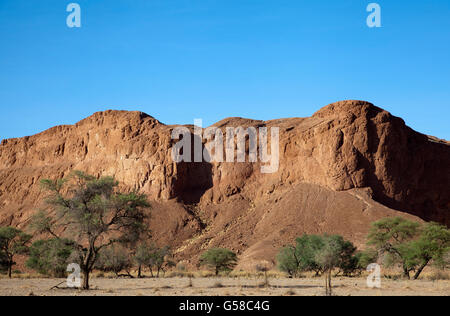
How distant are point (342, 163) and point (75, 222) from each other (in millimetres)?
59933

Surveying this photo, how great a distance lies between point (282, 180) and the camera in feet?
283

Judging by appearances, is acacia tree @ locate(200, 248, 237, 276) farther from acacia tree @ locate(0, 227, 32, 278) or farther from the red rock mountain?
acacia tree @ locate(0, 227, 32, 278)

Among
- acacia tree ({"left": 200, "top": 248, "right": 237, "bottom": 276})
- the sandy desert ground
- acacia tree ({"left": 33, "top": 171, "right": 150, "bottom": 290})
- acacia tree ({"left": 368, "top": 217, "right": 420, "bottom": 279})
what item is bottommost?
acacia tree ({"left": 200, "top": 248, "right": 237, "bottom": 276})

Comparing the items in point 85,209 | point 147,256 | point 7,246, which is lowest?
point 147,256

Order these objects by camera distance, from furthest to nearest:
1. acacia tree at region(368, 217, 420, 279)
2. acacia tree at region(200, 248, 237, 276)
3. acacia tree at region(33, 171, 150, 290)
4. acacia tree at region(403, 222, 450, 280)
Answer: acacia tree at region(200, 248, 237, 276)
acacia tree at region(368, 217, 420, 279)
acacia tree at region(403, 222, 450, 280)
acacia tree at region(33, 171, 150, 290)

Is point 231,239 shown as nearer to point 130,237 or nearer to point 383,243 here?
point 383,243

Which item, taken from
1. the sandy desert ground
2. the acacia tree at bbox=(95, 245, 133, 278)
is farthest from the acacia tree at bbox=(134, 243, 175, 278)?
the sandy desert ground

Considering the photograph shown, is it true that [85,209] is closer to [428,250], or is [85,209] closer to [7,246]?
[428,250]

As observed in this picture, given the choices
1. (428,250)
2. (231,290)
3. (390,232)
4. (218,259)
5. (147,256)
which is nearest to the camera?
(231,290)

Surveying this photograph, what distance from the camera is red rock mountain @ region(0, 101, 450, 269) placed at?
73875 millimetres

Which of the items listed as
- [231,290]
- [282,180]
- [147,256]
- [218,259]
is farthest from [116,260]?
[282,180]

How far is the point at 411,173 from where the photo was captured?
85812 mm
